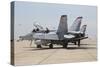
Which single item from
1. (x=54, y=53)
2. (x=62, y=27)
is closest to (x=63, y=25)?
(x=62, y=27)

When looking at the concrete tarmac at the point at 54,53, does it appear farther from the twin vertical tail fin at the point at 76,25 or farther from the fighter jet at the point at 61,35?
the twin vertical tail fin at the point at 76,25

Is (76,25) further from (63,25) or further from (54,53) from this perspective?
(54,53)

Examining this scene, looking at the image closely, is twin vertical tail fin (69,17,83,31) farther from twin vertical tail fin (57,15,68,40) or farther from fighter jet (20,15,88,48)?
twin vertical tail fin (57,15,68,40)

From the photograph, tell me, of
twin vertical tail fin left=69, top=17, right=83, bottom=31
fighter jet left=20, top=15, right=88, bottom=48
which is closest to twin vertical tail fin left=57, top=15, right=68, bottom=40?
fighter jet left=20, top=15, right=88, bottom=48

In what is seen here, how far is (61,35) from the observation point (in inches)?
181

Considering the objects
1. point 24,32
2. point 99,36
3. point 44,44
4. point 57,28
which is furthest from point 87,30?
point 24,32

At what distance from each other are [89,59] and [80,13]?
3.27 ft

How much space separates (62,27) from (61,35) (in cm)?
17

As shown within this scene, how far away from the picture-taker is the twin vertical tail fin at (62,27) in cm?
454

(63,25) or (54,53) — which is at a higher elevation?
(63,25)

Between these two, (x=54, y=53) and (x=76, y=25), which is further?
(x=76, y=25)

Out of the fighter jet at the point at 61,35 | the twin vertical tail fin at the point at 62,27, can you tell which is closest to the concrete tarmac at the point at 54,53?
the fighter jet at the point at 61,35

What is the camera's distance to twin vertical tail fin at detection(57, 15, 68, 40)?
454 centimetres

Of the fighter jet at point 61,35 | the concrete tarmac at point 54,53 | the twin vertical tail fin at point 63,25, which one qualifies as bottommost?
the concrete tarmac at point 54,53
